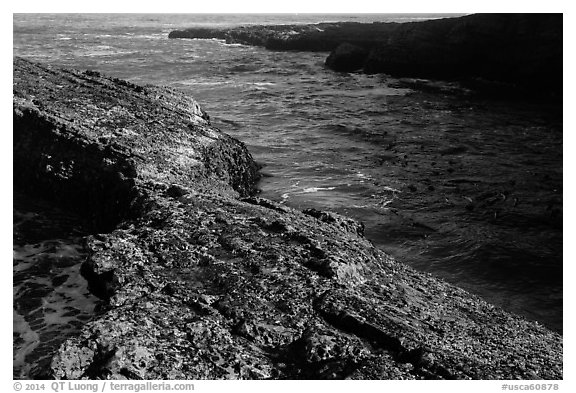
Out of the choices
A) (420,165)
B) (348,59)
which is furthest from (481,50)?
(420,165)

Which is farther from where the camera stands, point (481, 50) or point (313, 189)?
point (481, 50)

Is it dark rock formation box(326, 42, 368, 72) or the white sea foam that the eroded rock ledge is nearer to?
the white sea foam

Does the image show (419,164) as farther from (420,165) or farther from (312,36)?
(312,36)

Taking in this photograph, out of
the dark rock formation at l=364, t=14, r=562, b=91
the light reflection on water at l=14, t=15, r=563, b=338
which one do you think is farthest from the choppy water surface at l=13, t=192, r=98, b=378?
the dark rock formation at l=364, t=14, r=562, b=91

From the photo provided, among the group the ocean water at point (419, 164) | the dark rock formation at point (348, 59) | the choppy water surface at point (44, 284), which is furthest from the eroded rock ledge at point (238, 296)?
the dark rock formation at point (348, 59)

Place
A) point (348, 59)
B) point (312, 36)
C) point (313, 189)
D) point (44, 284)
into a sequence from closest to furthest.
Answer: point (44, 284), point (313, 189), point (348, 59), point (312, 36)

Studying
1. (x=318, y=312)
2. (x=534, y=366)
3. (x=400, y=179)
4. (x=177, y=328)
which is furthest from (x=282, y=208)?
(x=400, y=179)

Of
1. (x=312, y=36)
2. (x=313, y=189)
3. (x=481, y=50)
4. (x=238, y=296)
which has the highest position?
(x=312, y=36)

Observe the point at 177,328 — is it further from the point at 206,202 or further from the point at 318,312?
the point at 206,202
